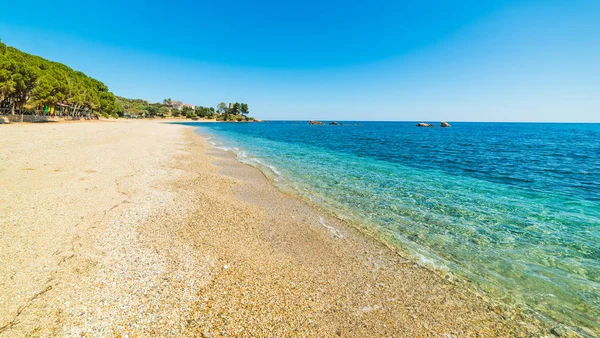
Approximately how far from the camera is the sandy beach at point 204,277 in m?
4.13

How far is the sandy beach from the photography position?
4.13 metres

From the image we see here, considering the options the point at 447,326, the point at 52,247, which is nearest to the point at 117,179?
the point at 52,247

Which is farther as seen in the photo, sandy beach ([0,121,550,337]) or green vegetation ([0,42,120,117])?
green vegetation ([0,42,120,117])

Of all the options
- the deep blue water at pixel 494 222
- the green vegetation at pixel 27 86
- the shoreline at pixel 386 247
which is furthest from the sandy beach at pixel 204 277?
the green vegetation at pixel 27 86

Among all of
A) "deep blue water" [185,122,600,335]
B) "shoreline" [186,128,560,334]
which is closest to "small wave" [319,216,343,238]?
"shoreline" [186,128,560,334]

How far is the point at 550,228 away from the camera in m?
9.52

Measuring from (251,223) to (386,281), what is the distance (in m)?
5.00

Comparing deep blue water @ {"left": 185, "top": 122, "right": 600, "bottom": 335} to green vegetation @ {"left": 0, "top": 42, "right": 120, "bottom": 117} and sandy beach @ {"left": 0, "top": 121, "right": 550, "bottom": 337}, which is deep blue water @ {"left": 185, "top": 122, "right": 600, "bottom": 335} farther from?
green vegetation @ {"left": 0, "top": 42, "right": 120, "bottom": 117}

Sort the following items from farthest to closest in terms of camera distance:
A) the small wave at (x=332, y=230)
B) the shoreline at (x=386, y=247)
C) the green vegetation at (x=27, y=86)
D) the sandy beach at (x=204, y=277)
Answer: the green vegetation at (x=27, y=86) < the small wave at (x=332, y=230) < the shoreline at (x=386, y=247) < the sandy beach at (x=204, y=277)

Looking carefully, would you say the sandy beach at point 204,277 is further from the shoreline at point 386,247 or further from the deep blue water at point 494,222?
the deep blue water at point 494,222

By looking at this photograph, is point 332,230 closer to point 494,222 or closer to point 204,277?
point 204,277

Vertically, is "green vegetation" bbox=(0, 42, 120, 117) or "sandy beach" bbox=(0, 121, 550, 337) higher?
"green vegetation" bbox=(0, 42, 120, 117)

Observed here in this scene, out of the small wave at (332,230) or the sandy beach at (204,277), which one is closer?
the sandy beach at (204,277)

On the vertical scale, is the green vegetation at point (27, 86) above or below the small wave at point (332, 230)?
above
